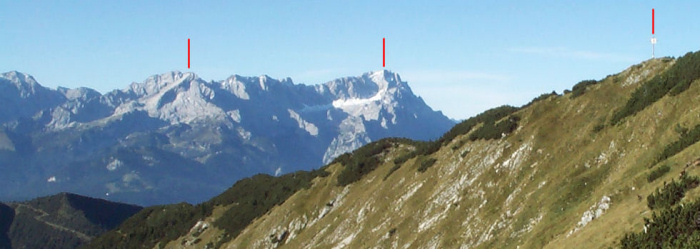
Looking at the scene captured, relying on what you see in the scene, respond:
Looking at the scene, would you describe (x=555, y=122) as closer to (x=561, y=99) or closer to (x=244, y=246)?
(x=561, y=99)

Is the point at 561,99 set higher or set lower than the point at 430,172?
higher

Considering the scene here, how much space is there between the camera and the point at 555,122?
77.0 meters

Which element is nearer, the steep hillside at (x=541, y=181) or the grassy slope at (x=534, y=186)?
the steep hillside at (x=541, y=181)

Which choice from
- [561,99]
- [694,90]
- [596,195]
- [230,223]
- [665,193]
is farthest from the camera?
[230,223]

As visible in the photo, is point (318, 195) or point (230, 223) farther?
point (230, 223)

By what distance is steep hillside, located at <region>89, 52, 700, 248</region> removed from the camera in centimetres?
4500

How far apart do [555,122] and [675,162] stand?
30.7 m

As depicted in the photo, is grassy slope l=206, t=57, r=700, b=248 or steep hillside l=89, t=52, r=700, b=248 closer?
steep hillside l=89, t=52, r=700, b=248

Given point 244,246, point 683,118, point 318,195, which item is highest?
point 683,118

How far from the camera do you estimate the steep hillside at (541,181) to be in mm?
45000

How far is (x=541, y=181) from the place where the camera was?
6488 cm

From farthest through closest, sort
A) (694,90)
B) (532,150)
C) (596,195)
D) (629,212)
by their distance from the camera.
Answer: (532,150) < (694,90) < (596,195) < (629,212)

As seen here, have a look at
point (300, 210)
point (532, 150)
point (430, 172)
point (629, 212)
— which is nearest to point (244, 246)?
point (300, 210)

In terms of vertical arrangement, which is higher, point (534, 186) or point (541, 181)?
point (541, 181)
